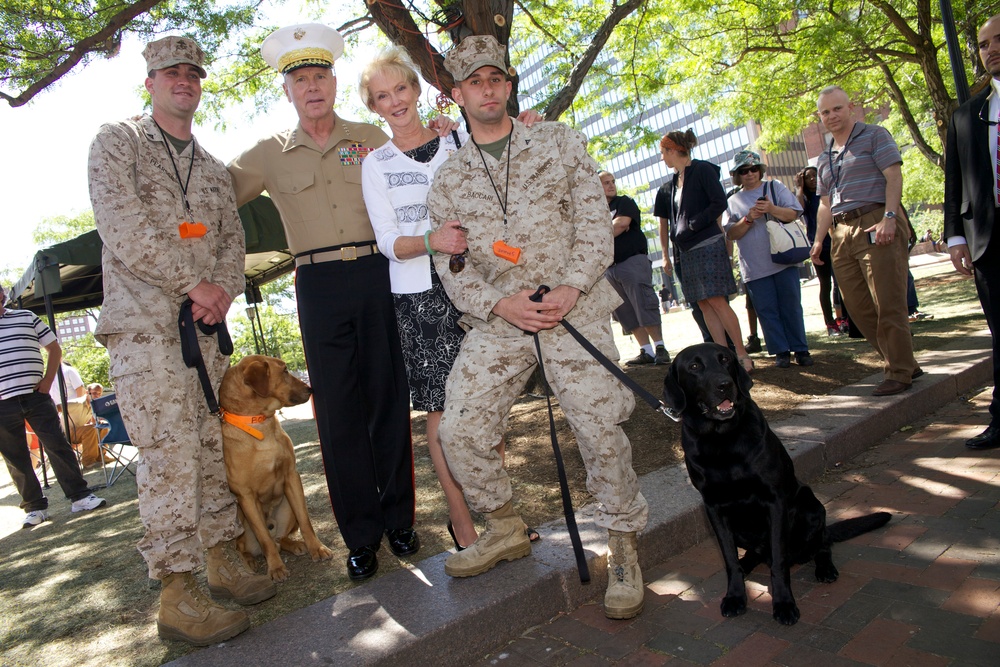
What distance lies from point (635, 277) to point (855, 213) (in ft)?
8.77

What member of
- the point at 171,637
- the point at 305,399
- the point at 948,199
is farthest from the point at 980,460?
the point at 171,637

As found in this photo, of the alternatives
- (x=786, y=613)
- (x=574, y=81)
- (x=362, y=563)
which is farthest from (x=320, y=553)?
(x=574, y=81)

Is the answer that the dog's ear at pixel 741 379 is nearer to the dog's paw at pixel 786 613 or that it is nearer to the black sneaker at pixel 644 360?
the dog's paw at pixel 786 613

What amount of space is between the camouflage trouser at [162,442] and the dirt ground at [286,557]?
45cm

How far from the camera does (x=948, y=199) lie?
4.48 metres

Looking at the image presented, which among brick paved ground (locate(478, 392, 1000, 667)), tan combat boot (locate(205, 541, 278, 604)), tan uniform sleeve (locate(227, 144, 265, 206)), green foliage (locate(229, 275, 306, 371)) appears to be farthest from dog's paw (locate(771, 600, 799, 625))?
green foliage (locate(229, 275, 306, 371))

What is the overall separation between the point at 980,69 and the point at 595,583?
12900mm

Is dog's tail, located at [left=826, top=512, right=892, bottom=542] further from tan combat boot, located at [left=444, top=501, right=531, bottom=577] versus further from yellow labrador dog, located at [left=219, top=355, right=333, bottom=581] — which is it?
yellow labrador dog, located at [left=219, top=355, right=333, bottom=581]

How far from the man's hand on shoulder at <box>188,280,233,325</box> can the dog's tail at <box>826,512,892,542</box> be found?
9.89 ft

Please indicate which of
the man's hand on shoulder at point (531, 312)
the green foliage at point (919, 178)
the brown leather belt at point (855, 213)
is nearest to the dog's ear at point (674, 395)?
the man's hand on shoulder at point (531, 312)

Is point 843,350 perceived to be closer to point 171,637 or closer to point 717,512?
point 717,512

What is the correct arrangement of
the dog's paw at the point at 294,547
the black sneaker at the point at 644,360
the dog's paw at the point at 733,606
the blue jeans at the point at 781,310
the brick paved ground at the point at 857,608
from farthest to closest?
the black sneaker at the point at 644,360 → the blue jeans at the point at 781,310 → the dog's paw at the point at 294,547 → the dog's paw at the point at 733,606 → the brick paved ground at the point at 857,608

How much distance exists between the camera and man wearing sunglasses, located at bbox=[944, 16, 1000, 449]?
403 cm

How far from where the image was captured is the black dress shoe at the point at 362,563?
3.38m
